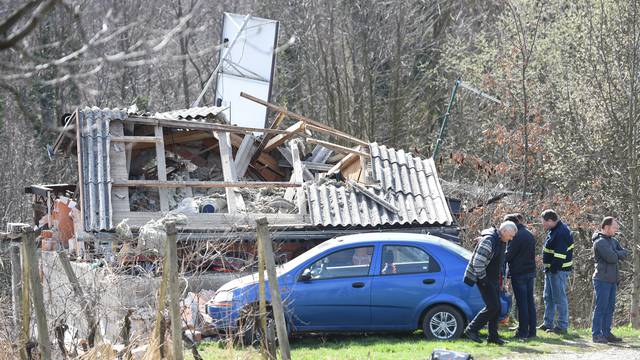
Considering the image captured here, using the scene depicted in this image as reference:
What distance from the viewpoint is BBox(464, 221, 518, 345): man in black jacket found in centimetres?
1223

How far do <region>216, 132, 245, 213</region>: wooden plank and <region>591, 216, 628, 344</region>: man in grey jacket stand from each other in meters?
5.94

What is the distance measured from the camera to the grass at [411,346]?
11.6 meters

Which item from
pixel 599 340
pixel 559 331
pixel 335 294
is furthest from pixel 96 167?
pixel 599 340

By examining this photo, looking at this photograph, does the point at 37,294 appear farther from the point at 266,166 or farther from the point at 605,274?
the point at 266,166

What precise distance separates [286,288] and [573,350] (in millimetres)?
A: 3792

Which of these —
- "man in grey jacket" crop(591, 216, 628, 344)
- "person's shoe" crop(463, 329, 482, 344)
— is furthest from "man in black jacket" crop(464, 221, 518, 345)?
"man in grey jacket" crop(591, 216, 628, 344)

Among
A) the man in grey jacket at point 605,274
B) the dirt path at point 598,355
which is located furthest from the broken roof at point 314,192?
the dirt path at point 598,355

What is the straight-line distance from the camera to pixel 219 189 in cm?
1691

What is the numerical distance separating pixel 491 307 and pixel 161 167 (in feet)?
22.1

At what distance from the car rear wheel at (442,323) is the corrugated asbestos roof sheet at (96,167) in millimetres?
5409

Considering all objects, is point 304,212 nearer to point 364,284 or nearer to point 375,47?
point 364,284

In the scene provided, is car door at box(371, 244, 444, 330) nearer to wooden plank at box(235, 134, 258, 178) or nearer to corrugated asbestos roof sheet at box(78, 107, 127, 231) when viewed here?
corrugated asbestos roof sheet at box(78, 107, 127, 231)

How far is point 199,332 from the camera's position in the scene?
34.8 feet

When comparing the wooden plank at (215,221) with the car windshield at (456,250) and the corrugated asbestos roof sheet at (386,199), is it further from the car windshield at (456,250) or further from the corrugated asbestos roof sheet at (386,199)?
the car windshield at (456,250)
